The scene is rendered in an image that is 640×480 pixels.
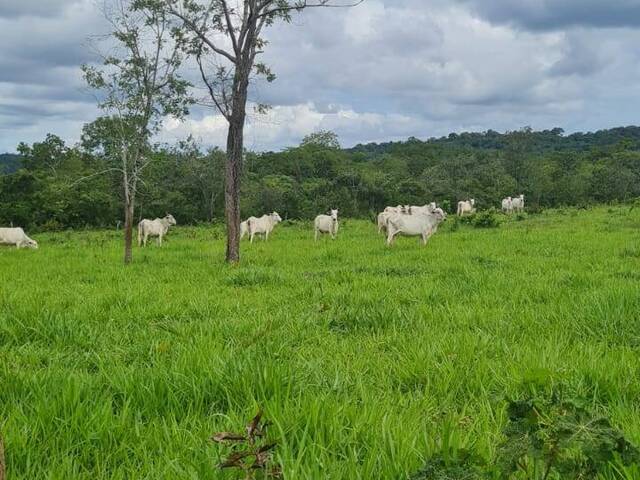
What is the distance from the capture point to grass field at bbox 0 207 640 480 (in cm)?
263

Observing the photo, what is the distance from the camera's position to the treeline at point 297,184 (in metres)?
40.3

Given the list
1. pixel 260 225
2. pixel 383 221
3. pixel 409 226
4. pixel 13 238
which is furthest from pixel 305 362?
pixel 13 238

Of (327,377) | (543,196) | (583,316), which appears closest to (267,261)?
(583,316)

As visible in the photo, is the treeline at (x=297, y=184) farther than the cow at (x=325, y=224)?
Yes

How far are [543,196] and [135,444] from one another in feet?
204

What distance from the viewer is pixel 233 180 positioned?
1331 centimetres

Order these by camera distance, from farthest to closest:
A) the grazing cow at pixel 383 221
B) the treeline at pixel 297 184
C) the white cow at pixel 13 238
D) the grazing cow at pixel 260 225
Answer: the treeline at pixel 297 184
the white cow at pixel 13 238
the grazing cow at pixel 260 225
the grazing cow at pixel 383 221

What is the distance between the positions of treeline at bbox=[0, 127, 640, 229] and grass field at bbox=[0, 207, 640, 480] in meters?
26.0

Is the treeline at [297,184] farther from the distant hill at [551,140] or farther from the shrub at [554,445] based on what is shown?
the distant hill at [551,140]

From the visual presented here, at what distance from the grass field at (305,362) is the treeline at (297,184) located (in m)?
26.0

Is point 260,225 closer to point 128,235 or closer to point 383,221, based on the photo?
point 383,221

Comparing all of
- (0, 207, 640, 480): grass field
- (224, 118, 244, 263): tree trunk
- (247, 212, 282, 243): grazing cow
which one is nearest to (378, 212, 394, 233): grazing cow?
(247, 212, 282, 243): grazing cow

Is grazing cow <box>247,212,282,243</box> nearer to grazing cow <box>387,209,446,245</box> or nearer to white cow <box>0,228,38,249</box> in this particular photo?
grazing cow <box>387,209,446,245</box>

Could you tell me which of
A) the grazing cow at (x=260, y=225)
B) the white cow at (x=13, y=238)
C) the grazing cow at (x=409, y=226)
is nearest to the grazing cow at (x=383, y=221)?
the grazing cow at (x=409, y=226)
